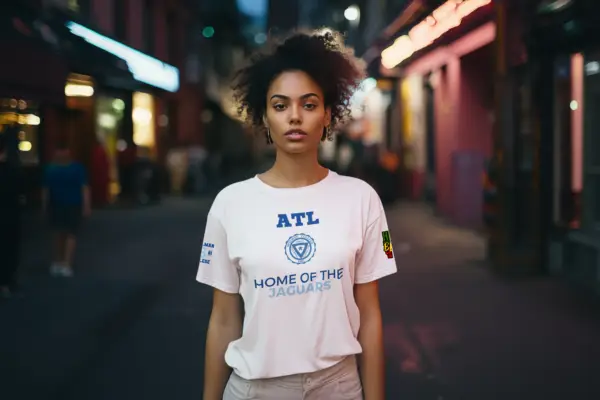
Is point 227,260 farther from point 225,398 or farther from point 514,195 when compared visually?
point 514,195

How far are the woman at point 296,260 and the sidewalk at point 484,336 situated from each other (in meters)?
3.23

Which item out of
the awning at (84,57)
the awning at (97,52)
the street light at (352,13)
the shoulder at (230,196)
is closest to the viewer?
the shoulder at (230,196)

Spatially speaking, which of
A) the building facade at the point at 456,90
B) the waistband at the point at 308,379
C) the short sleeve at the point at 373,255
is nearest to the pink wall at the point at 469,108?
the building facade at the point at 456,90

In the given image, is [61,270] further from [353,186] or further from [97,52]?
[353,186]

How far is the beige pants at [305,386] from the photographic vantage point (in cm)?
246

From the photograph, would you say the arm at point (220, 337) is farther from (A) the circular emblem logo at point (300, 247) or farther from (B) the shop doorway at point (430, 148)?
(B) the shop doorway at point (430, 148)

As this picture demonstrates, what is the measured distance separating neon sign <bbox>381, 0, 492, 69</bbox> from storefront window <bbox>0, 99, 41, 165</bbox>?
6.85 m

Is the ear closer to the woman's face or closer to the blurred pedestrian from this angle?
the woman's face

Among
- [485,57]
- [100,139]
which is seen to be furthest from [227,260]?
[100,139]

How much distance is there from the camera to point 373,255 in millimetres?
2594

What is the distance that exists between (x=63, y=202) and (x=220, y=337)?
8969 millimetres

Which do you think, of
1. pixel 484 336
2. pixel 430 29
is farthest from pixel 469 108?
pixel 484 336

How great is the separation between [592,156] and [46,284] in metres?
6.89

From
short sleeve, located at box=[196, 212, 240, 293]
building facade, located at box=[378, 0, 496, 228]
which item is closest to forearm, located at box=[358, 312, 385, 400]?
short sleeve, located at box=[196, 212, 240, 293]
